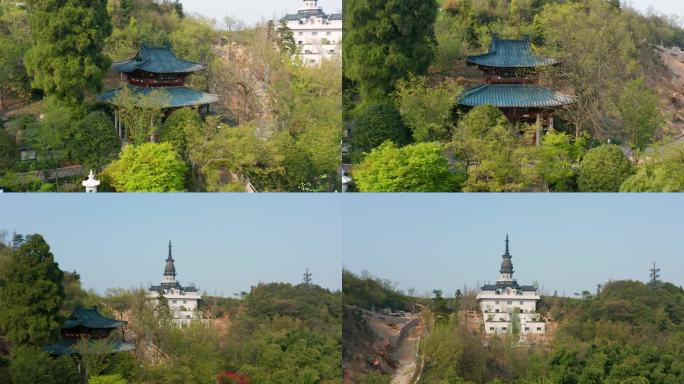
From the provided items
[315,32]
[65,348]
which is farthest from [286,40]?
[65,348]

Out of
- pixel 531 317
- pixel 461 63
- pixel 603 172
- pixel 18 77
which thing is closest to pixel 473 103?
pixel 461 63

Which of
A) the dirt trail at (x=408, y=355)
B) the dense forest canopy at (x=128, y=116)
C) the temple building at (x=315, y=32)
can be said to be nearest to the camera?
the dirt trail at (x=408, y=355)

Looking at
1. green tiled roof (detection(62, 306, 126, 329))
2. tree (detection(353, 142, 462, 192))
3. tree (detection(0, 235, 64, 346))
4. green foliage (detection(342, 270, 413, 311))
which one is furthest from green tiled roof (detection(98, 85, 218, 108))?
green foliage (detection(342, 270, 413, 311))

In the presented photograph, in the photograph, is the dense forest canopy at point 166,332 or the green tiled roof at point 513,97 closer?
the dense forest canopy at point 166,332

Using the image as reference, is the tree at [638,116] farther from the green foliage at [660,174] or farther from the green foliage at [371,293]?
the green foliage at [371,293]

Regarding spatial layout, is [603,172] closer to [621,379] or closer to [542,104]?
[542,104]

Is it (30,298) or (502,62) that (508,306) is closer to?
(502,62)

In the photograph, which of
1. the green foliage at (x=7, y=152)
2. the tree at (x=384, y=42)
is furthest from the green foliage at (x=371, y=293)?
the green foliage at (x=7, y=152)
